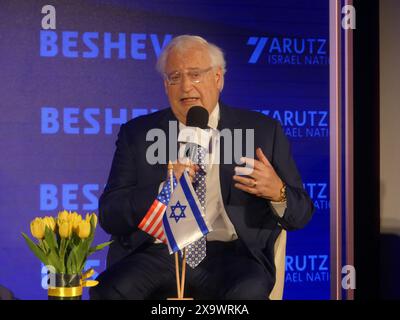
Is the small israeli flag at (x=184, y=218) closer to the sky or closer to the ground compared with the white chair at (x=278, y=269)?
closer to the sky

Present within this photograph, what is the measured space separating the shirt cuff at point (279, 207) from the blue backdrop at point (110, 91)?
564mm

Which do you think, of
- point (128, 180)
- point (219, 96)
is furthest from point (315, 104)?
point (128, 180)

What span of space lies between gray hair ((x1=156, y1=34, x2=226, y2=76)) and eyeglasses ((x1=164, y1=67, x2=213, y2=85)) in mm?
87

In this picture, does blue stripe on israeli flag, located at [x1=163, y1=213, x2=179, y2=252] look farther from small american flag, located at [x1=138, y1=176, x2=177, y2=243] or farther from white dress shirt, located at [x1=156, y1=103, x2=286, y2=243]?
white dress shirt, located at [x1=156, y1=103, x2=286, y2=243]

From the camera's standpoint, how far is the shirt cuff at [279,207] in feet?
14.5

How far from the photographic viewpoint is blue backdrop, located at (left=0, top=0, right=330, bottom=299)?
15.5 ft

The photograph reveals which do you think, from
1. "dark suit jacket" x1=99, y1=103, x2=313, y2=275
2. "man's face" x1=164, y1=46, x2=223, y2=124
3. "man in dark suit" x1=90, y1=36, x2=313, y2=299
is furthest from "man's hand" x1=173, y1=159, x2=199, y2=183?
"man's face" x1=164, y1=46, x2=223, y2=124

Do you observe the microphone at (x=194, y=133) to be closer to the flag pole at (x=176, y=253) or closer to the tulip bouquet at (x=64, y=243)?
the flag pole at (x=176, y=253)

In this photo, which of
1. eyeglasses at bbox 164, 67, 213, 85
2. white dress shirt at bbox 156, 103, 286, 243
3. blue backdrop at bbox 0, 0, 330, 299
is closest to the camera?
white dress shirt at bbox 156, 103, 286, 243

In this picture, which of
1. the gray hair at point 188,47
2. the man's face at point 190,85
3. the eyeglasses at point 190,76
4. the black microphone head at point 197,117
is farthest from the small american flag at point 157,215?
the gray hair at point 188,47

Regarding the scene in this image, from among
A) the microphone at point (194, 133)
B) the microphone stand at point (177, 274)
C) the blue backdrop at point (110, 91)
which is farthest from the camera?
the blue backdrop at point (110, 91)

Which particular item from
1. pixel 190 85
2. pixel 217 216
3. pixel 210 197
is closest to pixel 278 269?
pixel 217 216

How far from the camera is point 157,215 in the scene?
169 inches
